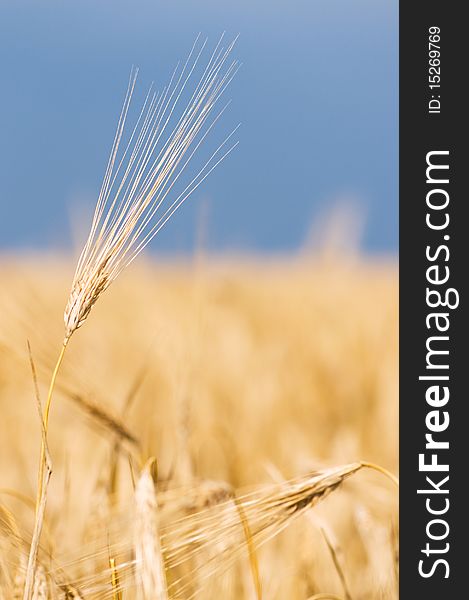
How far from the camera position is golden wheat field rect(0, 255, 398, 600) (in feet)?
2.42

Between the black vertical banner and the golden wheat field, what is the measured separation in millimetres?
87

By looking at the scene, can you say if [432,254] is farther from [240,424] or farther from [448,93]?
[240,424]

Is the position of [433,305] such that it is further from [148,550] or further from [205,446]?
[205,446]

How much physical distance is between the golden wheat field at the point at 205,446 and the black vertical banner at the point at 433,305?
0.28ft

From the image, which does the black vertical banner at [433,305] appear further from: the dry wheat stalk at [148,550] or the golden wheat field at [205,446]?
the dry wheat stalk at [148,550]

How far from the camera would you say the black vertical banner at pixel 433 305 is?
0.90m

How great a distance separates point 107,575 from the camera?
0.70 metres

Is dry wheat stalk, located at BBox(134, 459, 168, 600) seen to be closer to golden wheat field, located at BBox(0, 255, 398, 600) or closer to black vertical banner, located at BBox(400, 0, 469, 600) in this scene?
golden wheat field, located at BBox(0, 255, 398, 600)

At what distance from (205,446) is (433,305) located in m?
1.31

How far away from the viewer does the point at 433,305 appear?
93 cm

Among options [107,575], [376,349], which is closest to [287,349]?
[376,349]

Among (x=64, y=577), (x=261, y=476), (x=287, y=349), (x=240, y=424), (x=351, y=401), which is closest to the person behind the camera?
(x=64, y=577)

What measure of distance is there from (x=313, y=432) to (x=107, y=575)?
1.67 metres

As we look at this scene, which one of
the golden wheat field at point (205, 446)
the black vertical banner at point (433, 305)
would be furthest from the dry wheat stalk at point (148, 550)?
the black vertical banner at point (433, 305)
